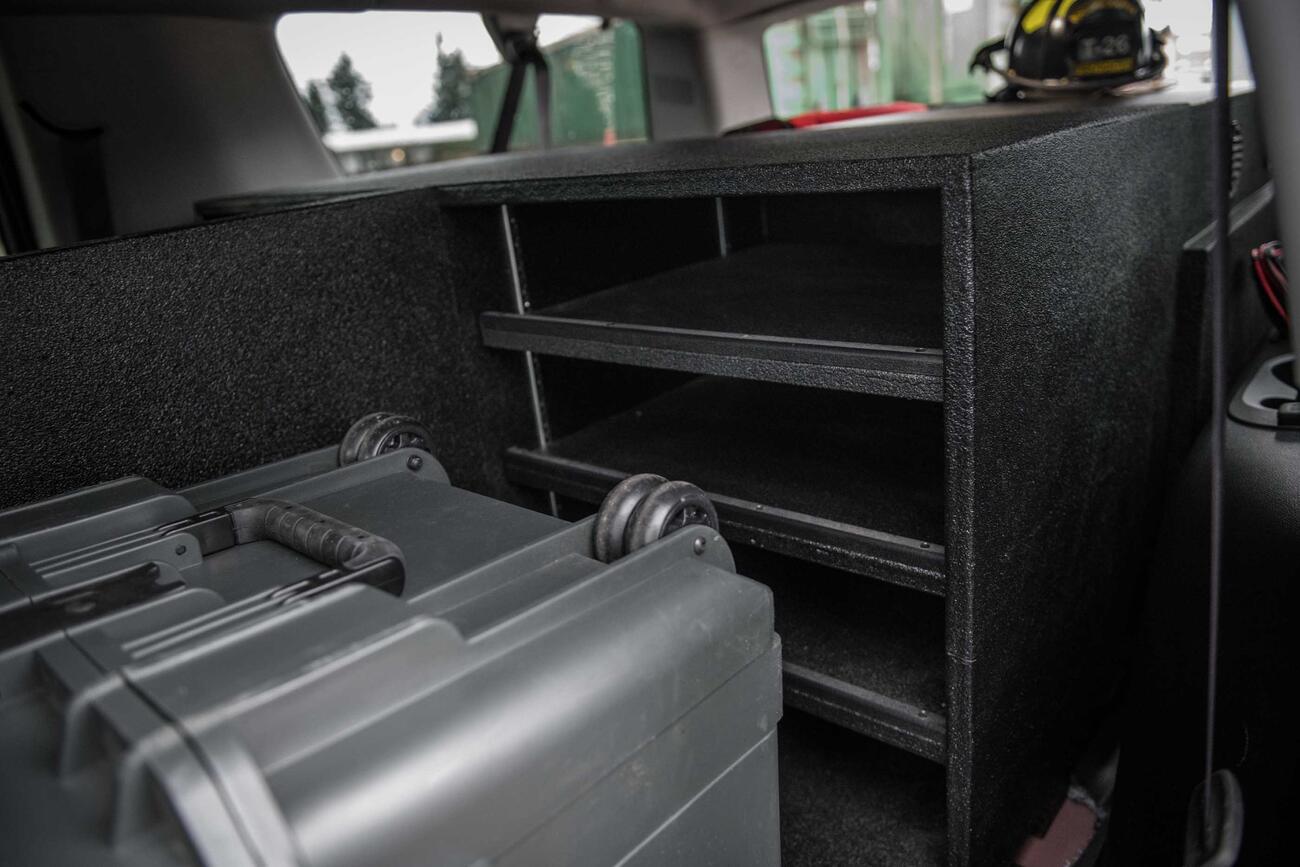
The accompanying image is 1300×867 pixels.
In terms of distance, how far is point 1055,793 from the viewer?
3.07 feet

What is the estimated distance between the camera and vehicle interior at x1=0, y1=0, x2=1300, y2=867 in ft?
2.14

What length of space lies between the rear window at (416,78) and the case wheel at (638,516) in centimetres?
103

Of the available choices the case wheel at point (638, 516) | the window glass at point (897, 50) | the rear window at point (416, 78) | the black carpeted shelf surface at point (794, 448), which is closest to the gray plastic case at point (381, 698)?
the case wheel at point (638, 516)

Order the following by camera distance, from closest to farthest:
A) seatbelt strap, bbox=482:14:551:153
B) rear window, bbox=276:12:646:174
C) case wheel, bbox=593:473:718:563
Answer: case wheel, bbox=593:473:718:563 → rear window, bbox=276:12:646:174 → seatbelt strap, bbox=482:14:551:153

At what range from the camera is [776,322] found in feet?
2.76

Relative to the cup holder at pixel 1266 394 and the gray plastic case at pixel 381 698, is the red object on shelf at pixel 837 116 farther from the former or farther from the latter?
the gray plastic case at pixel 381 698

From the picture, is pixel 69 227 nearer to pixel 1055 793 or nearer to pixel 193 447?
pixel 193 447

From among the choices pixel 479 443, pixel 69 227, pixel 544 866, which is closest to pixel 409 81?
pixel 69 227

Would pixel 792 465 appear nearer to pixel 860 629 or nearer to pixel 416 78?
pixel 860 629

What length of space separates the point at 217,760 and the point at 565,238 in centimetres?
79

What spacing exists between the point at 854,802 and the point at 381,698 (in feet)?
2.42

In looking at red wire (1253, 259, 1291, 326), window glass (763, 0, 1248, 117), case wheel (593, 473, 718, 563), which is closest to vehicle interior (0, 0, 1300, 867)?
red wire (1253, 259, 1291, 326)

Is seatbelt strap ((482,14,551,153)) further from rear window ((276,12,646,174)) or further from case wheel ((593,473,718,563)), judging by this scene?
case wheel ((593,473,718,563))

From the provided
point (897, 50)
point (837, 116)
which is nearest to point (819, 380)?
point (837, 116)
